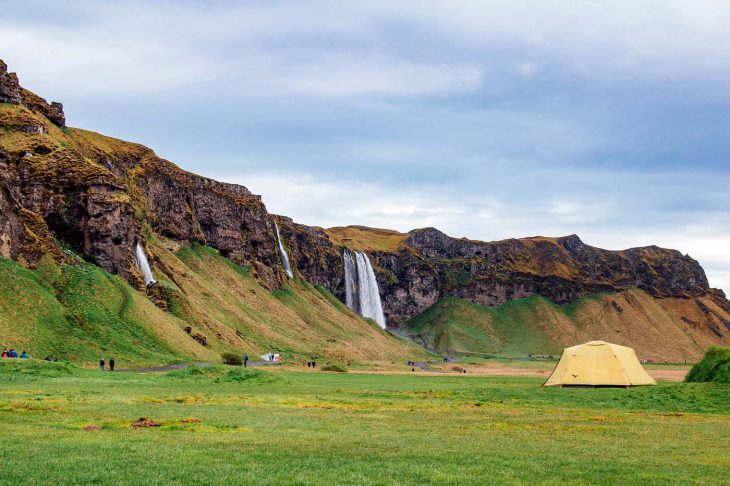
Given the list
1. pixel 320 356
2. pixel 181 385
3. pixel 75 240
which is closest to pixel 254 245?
pixel 320 356

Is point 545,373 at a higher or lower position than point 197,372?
lower

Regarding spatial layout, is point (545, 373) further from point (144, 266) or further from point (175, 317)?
point (144, 266)

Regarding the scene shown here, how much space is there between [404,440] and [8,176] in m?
79.7

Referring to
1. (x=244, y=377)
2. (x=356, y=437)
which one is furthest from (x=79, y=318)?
(x=356, y=437)

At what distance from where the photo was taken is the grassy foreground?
55.5ft

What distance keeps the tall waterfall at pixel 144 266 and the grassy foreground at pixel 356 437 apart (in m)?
63.3

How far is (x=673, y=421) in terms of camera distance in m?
32.5

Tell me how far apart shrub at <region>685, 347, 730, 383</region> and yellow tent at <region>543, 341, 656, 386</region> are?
4.87 metres

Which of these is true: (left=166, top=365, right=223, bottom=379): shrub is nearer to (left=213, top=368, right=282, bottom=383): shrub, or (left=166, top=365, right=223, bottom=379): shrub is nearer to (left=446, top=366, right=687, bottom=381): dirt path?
(left=213, top=368, right=282, bottom=383): shrub

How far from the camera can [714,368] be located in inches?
1938

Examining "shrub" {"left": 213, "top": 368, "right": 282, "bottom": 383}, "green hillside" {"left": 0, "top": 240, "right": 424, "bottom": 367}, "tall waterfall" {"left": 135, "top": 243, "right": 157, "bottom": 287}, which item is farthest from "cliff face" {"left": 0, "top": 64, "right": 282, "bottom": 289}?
"shrub" {"left": 213, "top": 368, "right": 282, "bottom": 383}

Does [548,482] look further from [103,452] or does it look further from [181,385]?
[181,385]

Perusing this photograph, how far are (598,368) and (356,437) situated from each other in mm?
36946

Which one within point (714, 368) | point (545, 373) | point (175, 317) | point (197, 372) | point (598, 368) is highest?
point (175, 317)
